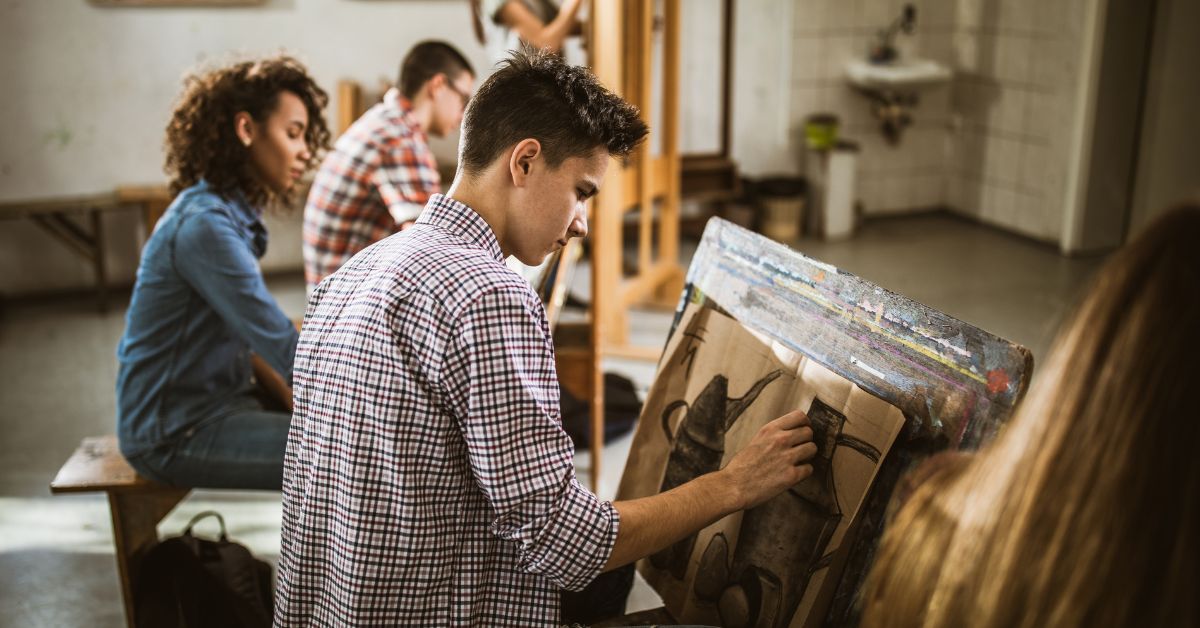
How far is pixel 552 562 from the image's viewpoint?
1312 mm

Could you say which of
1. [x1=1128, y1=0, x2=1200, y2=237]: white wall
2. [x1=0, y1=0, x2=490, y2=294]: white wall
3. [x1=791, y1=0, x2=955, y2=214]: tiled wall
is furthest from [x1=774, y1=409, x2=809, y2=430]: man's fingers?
[x1=791, y1=0, x2=955, y2=214]: tiled wall

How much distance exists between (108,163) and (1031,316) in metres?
4.63

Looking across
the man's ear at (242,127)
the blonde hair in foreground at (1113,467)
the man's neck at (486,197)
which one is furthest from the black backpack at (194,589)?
the blonde hair in foreground at (1113,467)

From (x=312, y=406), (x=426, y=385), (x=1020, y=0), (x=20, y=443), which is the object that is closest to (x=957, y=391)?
(x=426, y=385)

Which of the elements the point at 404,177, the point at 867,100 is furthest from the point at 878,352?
the point at 867,100

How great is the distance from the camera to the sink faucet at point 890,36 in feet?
21.1

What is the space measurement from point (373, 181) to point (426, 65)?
0.43 m

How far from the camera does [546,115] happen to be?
1438 mm

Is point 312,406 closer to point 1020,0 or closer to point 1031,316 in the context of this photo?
point 1031,316

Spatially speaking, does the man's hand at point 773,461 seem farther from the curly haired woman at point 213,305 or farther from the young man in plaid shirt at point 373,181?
the young man in plaid shirt at point 373,181

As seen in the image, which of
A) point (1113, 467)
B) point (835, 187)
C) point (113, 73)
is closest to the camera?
point (1113, 467)

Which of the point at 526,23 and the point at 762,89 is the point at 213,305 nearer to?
the point at 526,23

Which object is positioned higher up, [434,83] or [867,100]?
[434,83]

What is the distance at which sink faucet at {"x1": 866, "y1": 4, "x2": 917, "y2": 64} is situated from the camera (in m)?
6.43
